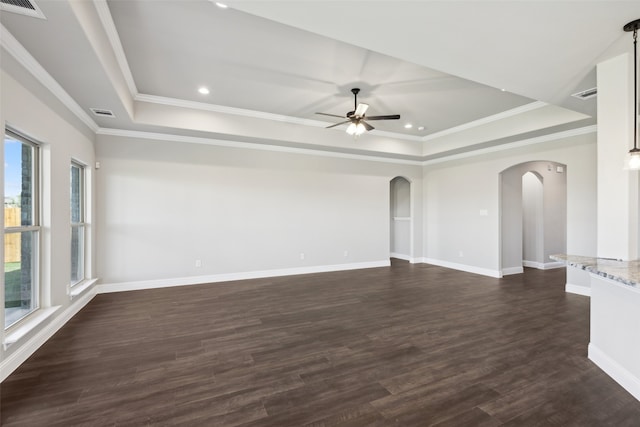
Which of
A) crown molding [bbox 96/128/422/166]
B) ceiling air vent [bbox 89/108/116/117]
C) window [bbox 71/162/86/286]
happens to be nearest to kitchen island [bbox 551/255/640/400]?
crown molding [bbox 96/128/422/166]

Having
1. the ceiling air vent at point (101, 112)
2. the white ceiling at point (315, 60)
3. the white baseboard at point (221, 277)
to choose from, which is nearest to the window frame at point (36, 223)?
the white ceiling at point (315, 60)

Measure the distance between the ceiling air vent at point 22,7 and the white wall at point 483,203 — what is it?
6938mm

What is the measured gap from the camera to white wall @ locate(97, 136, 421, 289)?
503 cm

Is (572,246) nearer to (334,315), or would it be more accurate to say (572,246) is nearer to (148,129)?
(334,315)

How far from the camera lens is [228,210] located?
5.75 metres

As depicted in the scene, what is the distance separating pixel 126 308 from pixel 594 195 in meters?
7.35

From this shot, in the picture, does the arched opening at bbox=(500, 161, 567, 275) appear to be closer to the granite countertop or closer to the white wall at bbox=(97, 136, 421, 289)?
the white wall at bbox=(97, 136, 421, 289)

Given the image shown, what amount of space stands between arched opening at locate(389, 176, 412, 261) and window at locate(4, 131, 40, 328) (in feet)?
24.9

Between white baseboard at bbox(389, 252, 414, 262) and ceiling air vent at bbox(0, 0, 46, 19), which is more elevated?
ceiling air vent at bbox(0, 0, 46, 19)

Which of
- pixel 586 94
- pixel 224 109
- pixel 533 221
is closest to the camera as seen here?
pixel 586 94

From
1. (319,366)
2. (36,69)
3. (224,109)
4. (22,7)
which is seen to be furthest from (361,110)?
(36,69)

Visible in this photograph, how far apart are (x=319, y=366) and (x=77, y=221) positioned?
14.2ft

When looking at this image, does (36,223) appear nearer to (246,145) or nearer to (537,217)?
(246,145)

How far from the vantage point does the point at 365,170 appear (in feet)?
23.4
